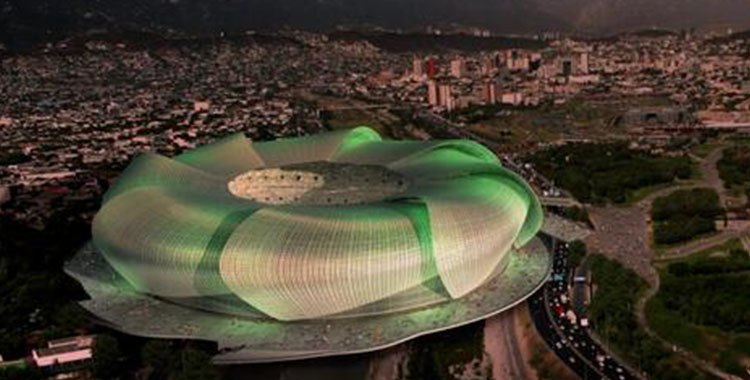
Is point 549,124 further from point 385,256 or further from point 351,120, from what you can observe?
point 385,256

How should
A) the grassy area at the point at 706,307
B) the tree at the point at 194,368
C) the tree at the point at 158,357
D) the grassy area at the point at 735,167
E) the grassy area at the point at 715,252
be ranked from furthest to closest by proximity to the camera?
the grassy area at the point at 735,167
the grassy area at the point at 715,252
the grassy area at the point at 706,307
the tree at the point at 158,357
the tree at the point at 194,368

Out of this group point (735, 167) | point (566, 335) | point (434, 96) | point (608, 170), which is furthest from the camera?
→ point (434, 96)

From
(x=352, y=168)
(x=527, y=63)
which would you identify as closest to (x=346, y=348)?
(x=352, y=168)

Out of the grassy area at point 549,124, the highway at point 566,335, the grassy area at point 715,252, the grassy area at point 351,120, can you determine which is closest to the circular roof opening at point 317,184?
the highway at point 566,335

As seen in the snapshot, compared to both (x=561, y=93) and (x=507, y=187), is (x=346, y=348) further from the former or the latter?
(x=561, y=93)

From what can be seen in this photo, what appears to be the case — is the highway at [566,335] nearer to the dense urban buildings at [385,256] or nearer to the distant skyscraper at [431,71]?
the dense urban buildings at [385,256]

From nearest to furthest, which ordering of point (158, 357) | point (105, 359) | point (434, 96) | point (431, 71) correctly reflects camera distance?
point (158, 357)
point (105, 359)
point (434, 96)
point (431, 71)

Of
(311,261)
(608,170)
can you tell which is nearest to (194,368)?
(311,261)
